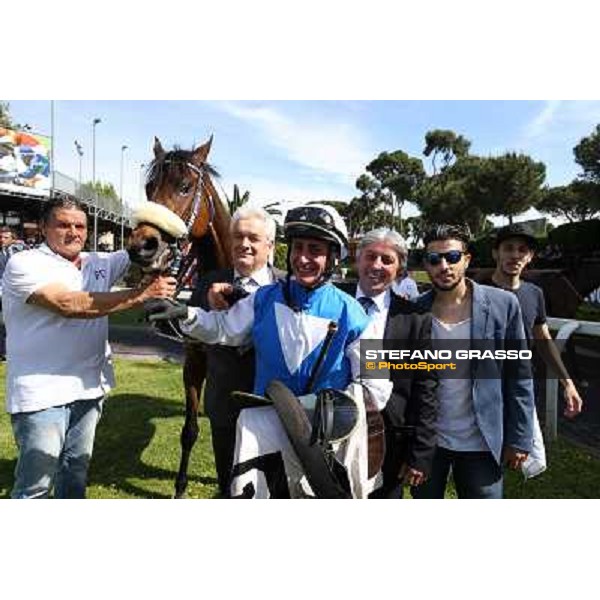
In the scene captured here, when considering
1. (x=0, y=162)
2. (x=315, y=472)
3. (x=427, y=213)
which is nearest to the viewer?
(x=315, y=472)

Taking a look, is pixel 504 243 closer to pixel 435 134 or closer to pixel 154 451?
pixel 435 134

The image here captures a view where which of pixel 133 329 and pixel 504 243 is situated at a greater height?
pixel 504 243

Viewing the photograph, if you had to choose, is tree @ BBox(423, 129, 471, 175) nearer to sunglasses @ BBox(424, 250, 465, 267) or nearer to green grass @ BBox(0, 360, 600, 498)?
sunglasses @ BBox(424, 250, 465, 267)

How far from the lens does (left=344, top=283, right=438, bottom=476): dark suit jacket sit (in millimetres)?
2023

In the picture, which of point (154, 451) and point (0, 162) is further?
point (0, 162)

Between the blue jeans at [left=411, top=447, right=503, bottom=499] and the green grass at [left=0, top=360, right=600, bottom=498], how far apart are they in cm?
143

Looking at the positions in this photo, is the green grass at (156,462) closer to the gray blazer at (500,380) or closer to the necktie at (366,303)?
the gray blazer at (500,380)

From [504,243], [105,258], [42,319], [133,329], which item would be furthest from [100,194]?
[133,329]

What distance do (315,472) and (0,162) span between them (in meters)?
22.0

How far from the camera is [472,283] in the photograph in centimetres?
220

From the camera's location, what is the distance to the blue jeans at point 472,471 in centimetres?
221

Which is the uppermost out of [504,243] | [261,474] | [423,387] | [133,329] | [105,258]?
[504,243]

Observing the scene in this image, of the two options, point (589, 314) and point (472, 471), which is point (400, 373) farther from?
point (589, 314)

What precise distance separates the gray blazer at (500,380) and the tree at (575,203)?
2013 millimetres
